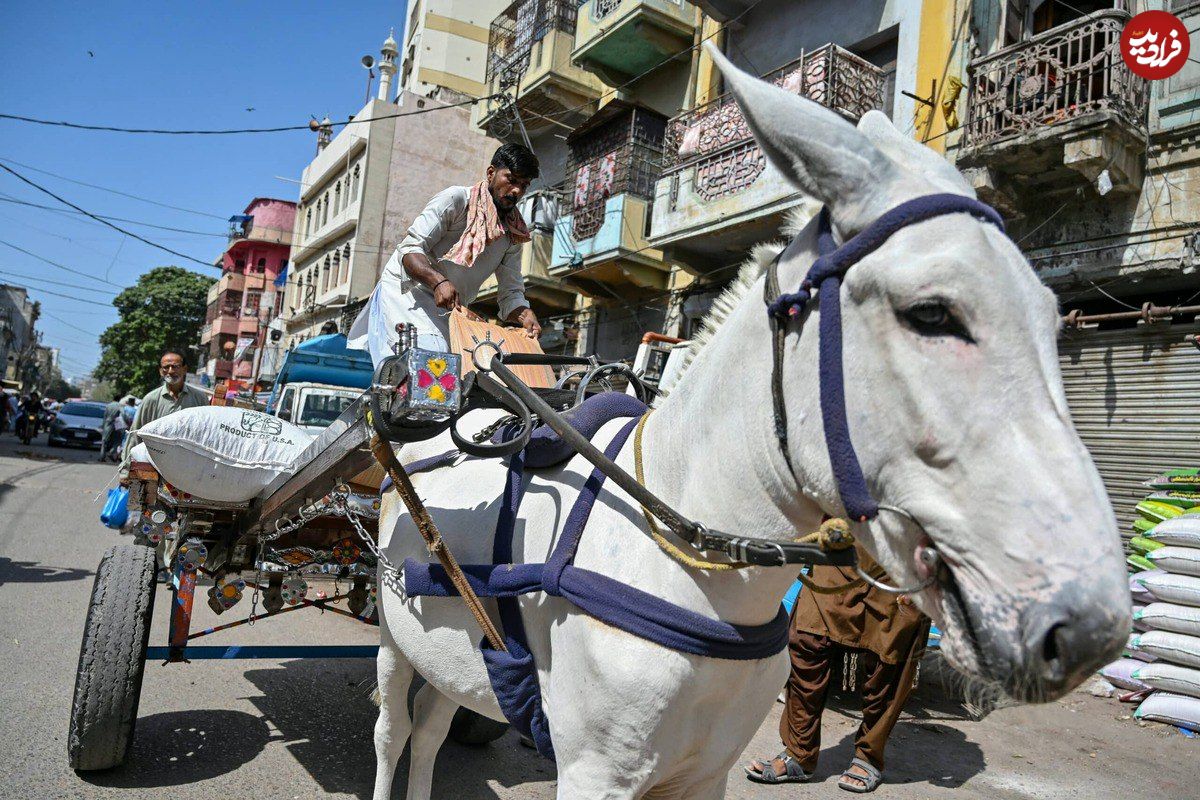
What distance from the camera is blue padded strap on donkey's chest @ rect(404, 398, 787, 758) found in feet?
5.06

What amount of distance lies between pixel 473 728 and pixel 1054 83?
8.38m

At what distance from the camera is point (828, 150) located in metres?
1.30

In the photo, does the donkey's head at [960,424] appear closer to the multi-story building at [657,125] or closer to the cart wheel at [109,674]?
the cart wheel at [109,674]

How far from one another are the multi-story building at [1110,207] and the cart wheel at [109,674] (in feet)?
25.6

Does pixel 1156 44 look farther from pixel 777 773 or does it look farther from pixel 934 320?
pixel 934 320

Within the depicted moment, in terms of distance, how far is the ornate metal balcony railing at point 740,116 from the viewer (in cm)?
929

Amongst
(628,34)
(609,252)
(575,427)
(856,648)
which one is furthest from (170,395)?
(628,34)

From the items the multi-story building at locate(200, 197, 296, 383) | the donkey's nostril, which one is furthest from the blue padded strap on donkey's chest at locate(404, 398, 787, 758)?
the multi-story building at locate(200, 197, 296, 383)

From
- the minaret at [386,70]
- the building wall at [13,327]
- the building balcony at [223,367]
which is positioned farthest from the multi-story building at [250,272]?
the building wall at [13,327]

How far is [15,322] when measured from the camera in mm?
65875

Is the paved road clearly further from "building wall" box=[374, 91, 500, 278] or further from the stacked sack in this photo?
"building wall" box=[374, 91, 500, 278]

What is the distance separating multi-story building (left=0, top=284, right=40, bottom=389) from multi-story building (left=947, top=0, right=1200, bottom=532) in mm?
63715

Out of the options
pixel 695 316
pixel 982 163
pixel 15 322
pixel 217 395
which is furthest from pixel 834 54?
pixel 15 322

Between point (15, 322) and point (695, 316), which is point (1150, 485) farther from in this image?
point (15, 322)
